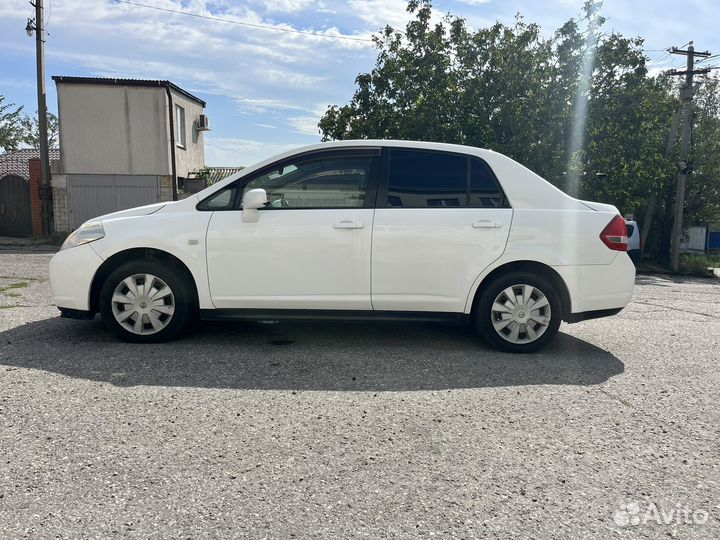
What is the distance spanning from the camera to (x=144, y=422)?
130 inches

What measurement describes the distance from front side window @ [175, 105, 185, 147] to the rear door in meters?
18.1

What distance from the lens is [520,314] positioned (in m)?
4.85

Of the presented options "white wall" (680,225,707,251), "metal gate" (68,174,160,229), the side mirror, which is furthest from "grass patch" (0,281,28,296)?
"white wall" (680,225,707,251)

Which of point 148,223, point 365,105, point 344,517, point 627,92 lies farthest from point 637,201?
point 344,517

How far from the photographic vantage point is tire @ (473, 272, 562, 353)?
4.81m

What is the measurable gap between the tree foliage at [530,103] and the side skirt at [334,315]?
44.9 ft

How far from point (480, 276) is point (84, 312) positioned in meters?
3.49

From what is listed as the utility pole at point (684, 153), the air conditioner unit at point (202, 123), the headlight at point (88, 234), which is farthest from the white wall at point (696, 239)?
the headlight at point (88, 234)

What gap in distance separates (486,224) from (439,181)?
561 millimetres

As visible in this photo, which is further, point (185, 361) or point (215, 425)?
point (185, 361)

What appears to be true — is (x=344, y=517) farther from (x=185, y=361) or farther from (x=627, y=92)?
(x=627, y=92)

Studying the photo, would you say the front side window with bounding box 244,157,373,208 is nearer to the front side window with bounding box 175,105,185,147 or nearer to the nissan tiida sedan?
the nissan tiida sedan

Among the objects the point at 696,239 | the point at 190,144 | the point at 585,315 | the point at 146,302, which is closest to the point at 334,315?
the point at 146,302

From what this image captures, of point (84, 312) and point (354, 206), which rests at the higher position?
point (354, 206)
